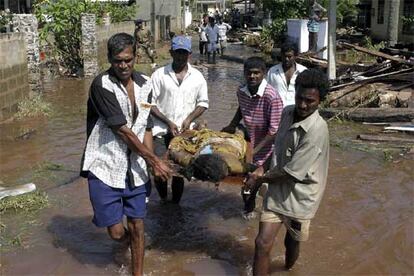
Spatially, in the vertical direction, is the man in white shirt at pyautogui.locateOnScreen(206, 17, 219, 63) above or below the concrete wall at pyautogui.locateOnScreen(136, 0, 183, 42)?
below

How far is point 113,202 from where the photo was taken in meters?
3.99

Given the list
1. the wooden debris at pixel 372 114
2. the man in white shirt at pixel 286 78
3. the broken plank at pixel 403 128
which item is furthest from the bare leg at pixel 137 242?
the wooden debris at pixel 372 114

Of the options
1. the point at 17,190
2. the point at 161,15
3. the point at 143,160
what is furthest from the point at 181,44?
the point at 161,15

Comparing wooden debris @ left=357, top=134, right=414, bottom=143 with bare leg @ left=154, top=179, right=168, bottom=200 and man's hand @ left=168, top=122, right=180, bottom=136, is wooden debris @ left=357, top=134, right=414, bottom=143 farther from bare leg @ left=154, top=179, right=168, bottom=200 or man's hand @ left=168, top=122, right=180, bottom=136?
man's hand @ left=168, top=122, right=180, bottom=136

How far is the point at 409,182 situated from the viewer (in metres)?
6.75

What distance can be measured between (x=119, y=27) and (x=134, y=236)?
17.4 meters

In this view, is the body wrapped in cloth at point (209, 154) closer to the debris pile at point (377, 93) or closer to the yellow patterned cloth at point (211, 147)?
the yellow patterned cloth at point (211, 147)

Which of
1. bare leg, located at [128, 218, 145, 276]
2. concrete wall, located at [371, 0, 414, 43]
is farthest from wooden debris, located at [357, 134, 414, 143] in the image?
concrete wall, located at [371, 0, 414, 43]

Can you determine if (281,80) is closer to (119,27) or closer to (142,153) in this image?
(142,153)

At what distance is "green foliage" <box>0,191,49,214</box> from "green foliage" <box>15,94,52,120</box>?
4.50 meters

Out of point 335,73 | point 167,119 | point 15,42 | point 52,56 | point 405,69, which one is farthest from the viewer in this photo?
point 52,56

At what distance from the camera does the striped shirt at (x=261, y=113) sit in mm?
5078

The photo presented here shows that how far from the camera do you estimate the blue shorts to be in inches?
156

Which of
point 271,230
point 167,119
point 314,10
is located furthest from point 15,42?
point 314,10
